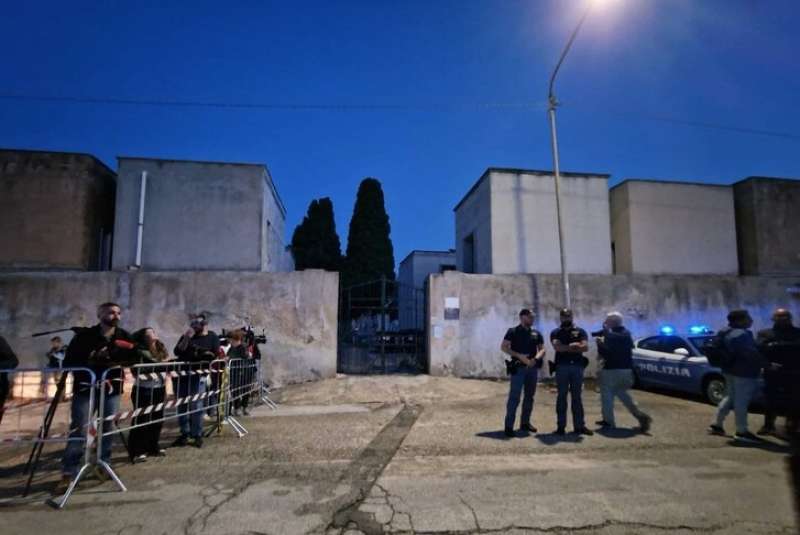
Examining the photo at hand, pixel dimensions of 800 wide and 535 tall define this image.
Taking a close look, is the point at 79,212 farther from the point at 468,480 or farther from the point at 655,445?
the point at 655,445

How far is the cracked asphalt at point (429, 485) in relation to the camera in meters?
4.04

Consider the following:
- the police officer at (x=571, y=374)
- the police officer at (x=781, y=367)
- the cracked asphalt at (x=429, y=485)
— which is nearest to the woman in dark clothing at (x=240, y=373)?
the cracked asphalt at (x=429, y=485)

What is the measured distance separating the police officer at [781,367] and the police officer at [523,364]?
2.74 metres

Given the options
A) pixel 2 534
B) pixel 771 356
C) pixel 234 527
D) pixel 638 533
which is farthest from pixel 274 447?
pixel 771 356

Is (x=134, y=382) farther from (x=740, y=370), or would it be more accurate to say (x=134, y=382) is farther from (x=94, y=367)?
(x=740, y=370)

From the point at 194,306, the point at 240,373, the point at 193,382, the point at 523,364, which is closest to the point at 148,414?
the point at 193,382

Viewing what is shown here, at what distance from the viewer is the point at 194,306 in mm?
12586

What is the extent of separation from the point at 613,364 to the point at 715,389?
379 cm

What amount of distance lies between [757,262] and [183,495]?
19.0m

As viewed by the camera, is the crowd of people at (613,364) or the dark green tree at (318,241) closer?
the crowd of people at (613,364)

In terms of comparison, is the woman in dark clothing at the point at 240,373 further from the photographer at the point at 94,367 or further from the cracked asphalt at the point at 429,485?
the photographer at the point at 94,367

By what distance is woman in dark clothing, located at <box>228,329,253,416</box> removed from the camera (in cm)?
831

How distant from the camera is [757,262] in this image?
16.8 metres

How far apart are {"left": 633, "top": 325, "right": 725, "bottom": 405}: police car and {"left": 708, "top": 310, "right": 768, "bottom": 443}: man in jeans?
272 centimetres
